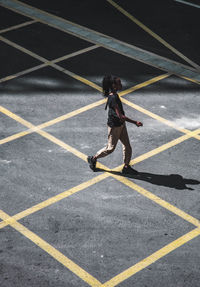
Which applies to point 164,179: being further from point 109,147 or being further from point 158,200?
point 109,147

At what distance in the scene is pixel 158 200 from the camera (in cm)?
1055

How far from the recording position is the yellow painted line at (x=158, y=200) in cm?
1008

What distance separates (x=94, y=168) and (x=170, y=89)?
372 cm

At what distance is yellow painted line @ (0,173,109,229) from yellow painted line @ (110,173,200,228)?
34 cm

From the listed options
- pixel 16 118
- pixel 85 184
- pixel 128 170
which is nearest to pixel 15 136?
pixel 16 118

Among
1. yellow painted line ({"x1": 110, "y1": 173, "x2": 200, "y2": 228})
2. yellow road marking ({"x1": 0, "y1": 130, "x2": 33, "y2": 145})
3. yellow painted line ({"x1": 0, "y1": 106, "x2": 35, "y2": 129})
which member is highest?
yellow painted line ({"x1": 110, "y1": 173, "x2": 200, "y2": 228})

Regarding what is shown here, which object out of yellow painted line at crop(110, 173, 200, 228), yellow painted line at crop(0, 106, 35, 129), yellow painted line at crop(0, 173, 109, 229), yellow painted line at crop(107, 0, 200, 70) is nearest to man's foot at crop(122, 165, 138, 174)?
yellow painted line at crop(110, 173, 200, 228)

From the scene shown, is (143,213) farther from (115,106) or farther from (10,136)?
(10,136)

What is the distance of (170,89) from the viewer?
14.3m

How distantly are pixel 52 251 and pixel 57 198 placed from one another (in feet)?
4.53

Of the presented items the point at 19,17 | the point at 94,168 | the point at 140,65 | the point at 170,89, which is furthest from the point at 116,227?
the point at 19,17

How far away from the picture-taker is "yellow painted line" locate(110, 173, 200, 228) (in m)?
10.1

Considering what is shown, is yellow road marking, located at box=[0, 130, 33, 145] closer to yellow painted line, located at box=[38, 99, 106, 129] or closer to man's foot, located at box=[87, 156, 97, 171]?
yellow painted line, located at box=[38, 99, 106, 129]

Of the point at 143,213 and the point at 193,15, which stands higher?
the point at 193,15
